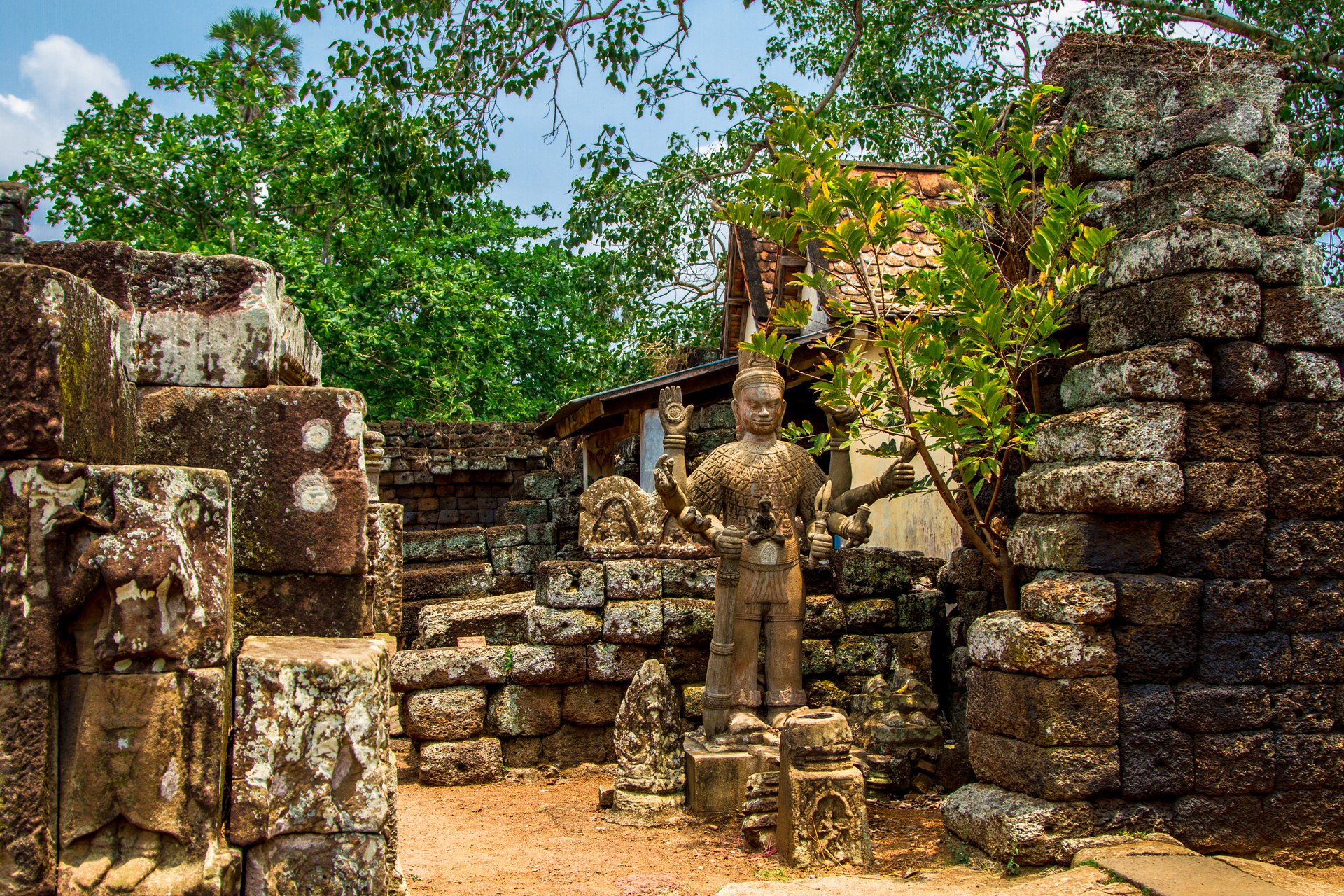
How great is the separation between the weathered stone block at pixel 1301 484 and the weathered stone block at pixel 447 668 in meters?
4.90

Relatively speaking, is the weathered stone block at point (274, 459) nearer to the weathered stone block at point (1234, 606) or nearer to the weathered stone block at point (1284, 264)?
the weathered stone block at point (1234, 606)

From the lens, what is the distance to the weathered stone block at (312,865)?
8.00 ft

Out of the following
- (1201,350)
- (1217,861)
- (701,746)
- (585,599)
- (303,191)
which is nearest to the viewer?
(1217,861)

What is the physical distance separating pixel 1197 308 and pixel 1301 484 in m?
0.94

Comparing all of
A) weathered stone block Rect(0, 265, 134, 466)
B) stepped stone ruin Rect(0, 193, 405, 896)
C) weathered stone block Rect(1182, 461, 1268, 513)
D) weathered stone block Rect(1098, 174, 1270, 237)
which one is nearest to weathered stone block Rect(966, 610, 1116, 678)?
weathered stone block Rect(1182, 461, 1268, 513)

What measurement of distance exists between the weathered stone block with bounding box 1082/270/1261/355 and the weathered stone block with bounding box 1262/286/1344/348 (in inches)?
3.3

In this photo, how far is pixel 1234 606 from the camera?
4840 mm

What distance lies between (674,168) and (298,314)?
12.9 metres

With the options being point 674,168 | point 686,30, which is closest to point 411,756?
point 686,30

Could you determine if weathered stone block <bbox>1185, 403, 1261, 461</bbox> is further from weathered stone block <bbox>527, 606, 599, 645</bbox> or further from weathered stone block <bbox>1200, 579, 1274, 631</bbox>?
weathered stone block <bbox>527, 606, 599, 645</bbox>

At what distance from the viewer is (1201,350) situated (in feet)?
16.1

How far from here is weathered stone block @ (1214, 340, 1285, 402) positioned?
4895 millimetres

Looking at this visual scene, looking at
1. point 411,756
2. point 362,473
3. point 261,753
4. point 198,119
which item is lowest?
point 411,756

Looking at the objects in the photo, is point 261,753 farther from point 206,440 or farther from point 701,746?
point 701,746
